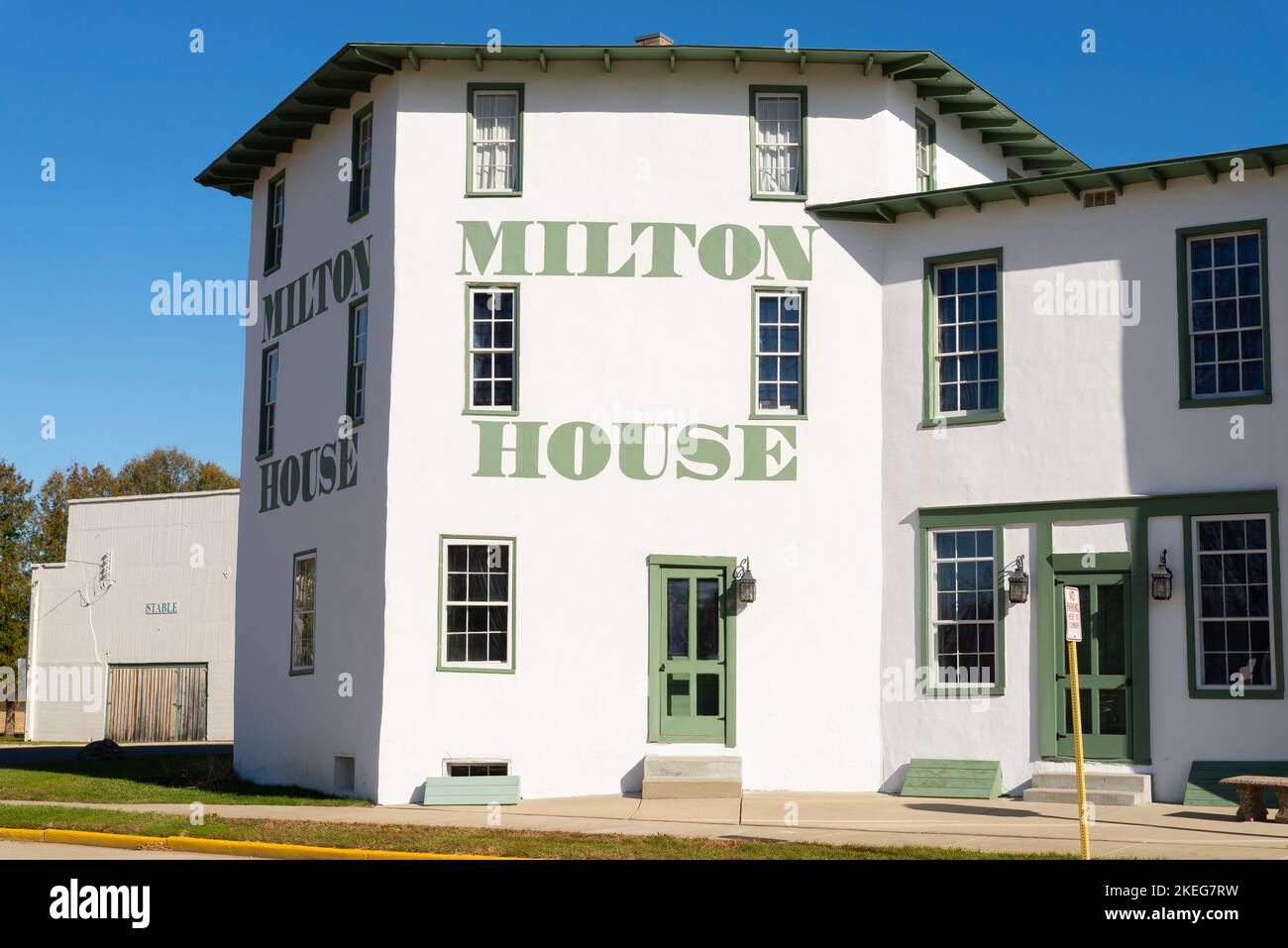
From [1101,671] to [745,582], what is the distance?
15.6ft

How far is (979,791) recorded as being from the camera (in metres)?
19.7

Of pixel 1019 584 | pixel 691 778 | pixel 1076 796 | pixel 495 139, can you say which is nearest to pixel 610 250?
pixel 495 139

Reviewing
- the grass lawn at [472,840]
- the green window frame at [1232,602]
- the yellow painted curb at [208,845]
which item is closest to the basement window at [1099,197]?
the green window frame at [1232,602]

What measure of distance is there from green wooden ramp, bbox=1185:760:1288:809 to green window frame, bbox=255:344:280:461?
1487cm

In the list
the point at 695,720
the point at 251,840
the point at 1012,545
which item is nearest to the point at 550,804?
the point at 695,720

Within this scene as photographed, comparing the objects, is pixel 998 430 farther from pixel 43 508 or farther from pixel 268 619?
pixel 43 508

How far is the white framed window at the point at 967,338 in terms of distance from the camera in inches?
821

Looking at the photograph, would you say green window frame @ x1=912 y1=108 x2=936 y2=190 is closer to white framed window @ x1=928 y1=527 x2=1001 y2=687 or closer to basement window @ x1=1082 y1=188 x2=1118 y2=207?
basement window @ x1=1082 y1=188 x2=1118 y2=207

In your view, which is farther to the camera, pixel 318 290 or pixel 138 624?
pixel 138 624

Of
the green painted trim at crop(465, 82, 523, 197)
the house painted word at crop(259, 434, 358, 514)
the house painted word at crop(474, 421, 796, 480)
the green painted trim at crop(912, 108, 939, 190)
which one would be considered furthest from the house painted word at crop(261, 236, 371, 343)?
the green painted trim at crop(912, 108, 939, 190)

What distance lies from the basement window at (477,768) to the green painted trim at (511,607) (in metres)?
1.19

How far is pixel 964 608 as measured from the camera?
808 inches

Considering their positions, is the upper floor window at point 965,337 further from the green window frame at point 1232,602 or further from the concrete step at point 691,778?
the concrete step at point 691,778

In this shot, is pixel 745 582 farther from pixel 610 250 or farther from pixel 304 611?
pixel 304 611
